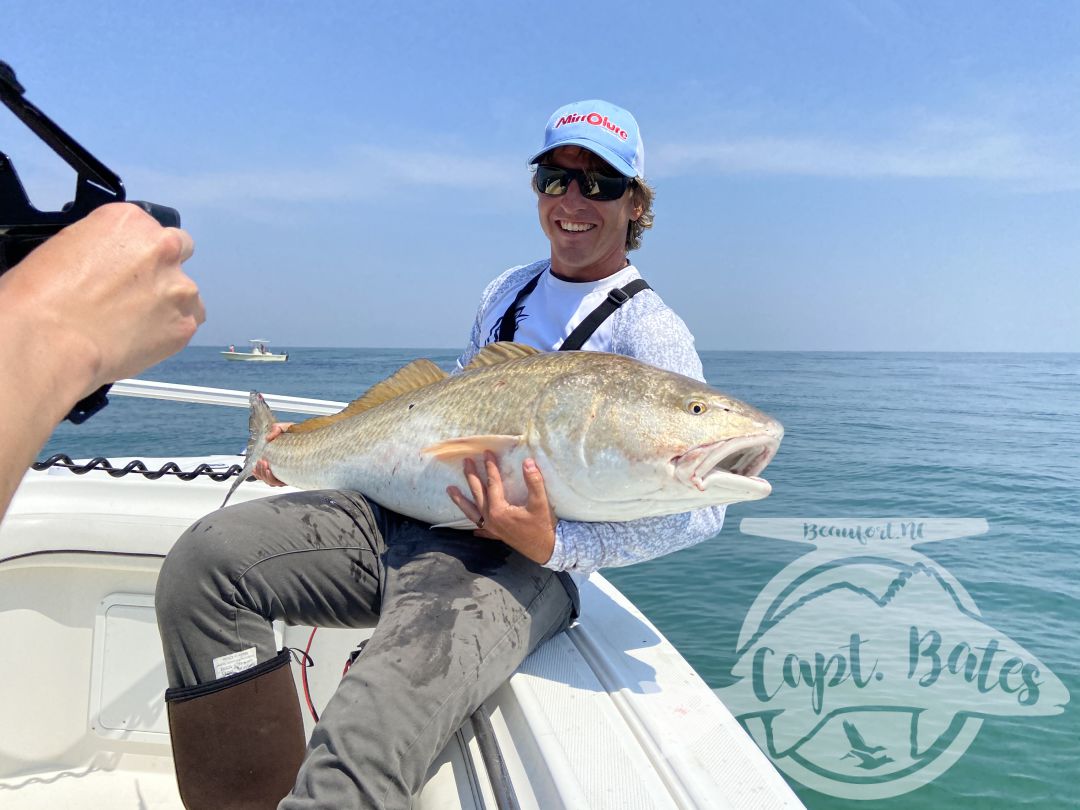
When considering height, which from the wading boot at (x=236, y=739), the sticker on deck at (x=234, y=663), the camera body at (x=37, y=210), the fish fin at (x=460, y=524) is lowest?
the wading boot at (x=236, y=739)

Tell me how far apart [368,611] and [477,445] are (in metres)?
0.73

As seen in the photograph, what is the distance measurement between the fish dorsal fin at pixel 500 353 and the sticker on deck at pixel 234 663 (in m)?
1.19

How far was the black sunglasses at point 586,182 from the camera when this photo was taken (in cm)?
298

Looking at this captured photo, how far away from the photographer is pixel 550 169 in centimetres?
306

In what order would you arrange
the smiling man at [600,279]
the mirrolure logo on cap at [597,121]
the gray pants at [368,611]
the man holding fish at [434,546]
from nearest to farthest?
the gray pants at [368,611]
the man holding fish at [434,546]
the smiling man at [600,279]
the mirrolure logo on cap at [597,121]

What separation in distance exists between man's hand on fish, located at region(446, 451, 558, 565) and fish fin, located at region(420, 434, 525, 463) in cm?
4

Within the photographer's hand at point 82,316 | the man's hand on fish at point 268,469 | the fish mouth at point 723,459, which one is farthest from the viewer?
the man's hand on fish at point 268,469

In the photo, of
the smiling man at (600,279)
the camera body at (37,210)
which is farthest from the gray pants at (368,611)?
the camera body at (37,210)

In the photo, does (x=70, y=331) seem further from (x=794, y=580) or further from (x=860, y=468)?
(x=860, y=468)

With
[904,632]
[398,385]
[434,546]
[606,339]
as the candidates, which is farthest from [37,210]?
[904,632]

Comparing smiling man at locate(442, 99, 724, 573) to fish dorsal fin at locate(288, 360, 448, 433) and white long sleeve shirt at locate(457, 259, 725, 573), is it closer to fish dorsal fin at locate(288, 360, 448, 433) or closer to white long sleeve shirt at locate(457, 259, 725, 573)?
white long sleeve shirt at locate(457, 259, 725, 573)

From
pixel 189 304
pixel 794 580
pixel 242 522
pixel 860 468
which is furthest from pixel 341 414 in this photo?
pixel 860 468

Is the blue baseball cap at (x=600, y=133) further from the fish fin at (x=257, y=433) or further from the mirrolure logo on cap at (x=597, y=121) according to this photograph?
the fish fin at (x=257, y=433)

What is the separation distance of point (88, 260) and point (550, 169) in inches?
94.4
